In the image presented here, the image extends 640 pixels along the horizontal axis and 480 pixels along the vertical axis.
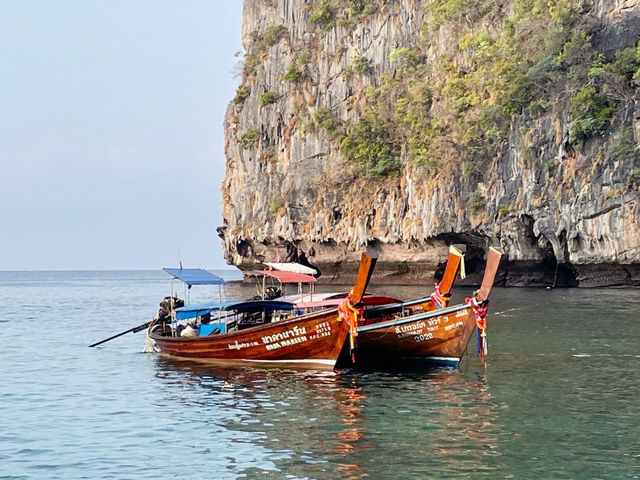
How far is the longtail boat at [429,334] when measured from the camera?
2114 centimetres

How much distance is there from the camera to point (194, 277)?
92.5 ft

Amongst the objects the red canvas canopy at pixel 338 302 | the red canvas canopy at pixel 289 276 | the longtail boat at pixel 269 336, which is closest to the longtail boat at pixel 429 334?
the longtail boat at pixel 269 336

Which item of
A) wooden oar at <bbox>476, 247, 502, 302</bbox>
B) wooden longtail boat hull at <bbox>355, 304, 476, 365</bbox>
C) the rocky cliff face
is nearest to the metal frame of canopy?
wooden longtail boat hull at <bbox>355, 304, 476, 365</bbox>

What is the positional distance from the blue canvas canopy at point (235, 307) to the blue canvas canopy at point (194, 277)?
1.93 m

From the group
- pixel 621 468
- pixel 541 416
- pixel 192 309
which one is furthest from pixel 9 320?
pixel 621 468

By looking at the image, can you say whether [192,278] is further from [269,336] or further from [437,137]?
[437,137]

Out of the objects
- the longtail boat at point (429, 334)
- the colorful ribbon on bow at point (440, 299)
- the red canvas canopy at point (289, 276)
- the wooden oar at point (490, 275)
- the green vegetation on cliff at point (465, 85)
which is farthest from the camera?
the green vegetation on cliff at point (465, 85)

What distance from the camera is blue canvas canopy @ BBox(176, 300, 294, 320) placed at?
79.3ft

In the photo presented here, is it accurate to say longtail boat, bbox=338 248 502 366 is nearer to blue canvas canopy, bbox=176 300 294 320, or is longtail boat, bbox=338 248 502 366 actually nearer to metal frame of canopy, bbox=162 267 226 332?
blue canvas canopy, bbox=176 300 294 320

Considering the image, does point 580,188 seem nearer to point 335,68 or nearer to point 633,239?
point 633,239

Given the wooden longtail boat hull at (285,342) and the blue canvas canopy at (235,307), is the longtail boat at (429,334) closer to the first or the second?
the wooden longtail boat hull at (285,342)

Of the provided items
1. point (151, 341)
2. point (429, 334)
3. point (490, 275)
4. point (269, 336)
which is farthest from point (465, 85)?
point (269, 336)

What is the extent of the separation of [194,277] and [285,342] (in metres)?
6.95

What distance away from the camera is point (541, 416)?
→ 16.0m
